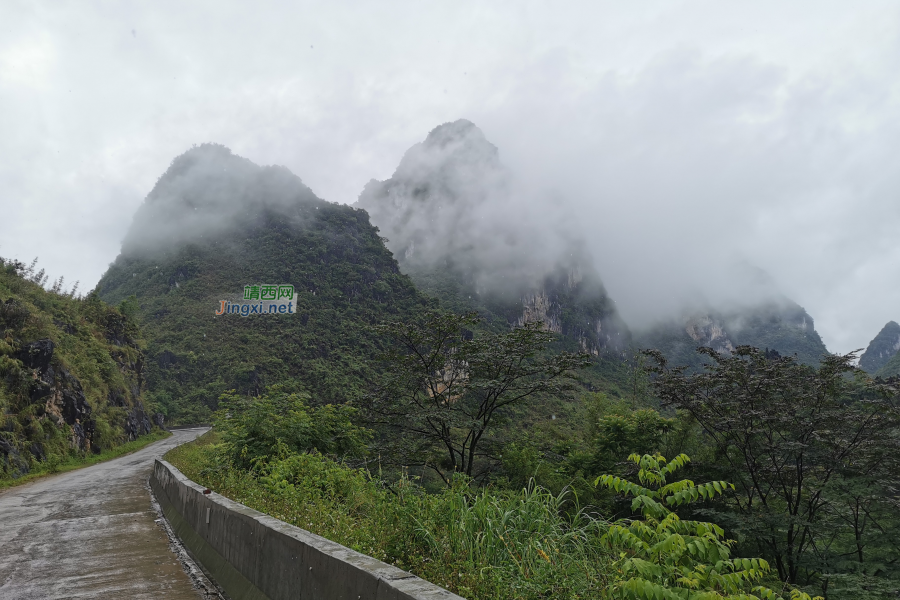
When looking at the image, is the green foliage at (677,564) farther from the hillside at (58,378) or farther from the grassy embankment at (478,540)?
the hillside at (58,378)

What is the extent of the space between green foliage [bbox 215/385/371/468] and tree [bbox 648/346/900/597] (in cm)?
902

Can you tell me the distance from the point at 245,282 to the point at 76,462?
7659cm

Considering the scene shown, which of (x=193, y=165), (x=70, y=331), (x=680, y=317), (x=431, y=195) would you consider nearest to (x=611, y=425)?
(x=70, y=331)

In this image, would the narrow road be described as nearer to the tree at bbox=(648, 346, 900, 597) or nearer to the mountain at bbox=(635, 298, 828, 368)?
the tree at bbox=(648, 346, 900, 597)

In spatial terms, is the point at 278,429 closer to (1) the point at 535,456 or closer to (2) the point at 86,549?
(2) the point at 86,549

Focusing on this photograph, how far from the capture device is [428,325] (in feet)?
56.1

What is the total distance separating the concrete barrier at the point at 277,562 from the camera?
303 centimetres

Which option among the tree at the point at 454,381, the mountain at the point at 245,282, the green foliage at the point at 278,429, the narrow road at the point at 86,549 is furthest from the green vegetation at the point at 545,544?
the mountain at the point at 245,282

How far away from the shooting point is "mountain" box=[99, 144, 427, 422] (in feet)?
232

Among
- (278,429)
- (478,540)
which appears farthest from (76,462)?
(478,540)

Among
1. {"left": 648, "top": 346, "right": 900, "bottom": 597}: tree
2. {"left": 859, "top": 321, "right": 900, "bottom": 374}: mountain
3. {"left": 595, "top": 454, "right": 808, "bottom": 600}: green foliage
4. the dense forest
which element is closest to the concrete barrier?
the dense forest

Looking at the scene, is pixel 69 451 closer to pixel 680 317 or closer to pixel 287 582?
pixel 287 582

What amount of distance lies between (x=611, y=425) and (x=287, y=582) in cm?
1801

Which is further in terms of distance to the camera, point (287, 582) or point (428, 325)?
point (428, 325)
